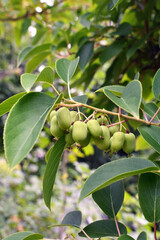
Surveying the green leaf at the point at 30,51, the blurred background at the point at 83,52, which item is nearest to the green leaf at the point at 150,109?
the blurred background at the point at 83,52

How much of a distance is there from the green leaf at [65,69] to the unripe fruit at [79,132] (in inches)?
5.2

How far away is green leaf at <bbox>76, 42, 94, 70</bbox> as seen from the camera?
948 mm

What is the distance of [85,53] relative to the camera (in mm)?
965

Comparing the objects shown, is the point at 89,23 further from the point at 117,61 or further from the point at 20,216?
the point at 20,216

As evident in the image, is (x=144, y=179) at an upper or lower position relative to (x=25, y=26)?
lower

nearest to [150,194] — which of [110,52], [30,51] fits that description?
[110,52]

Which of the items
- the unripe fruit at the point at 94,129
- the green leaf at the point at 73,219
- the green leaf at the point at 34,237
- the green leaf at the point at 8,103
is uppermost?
the green leaf at the point at 8,103

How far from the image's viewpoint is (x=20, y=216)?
2.75 m

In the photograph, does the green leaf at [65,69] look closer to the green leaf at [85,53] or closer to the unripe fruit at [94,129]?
the unripe fruit at [94,129]

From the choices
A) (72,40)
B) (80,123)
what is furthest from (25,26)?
(80,123)

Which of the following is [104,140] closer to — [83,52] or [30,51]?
[83,52]

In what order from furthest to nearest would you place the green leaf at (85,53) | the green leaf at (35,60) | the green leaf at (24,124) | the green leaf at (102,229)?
the green leaf at (35,60)
the green leaf at (85,53)
the green leaf at (102,229)
the green leaf at (24,124)

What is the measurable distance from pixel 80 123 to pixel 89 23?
2.01 ft

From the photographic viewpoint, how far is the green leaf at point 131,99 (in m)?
0.49
